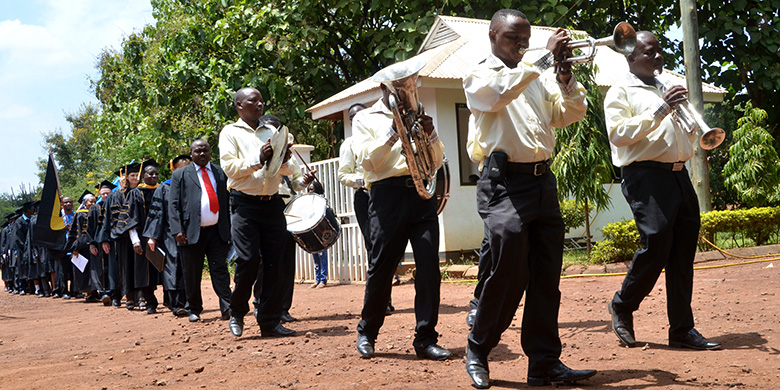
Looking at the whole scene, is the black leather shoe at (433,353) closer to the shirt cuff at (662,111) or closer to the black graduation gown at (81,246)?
the shirt cuff at (662,111)

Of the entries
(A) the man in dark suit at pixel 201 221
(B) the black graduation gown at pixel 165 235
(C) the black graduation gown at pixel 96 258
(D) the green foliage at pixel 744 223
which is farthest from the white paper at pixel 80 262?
(D) the green foliage at pixel 744 223

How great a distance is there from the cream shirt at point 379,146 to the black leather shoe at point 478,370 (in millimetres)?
1479

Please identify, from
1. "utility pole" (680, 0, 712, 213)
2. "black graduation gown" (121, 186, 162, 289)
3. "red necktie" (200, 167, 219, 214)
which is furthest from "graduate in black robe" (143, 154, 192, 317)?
"utility pole" (680, 0, 712, 213)

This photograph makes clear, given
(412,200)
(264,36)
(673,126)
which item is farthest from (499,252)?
(264,36)

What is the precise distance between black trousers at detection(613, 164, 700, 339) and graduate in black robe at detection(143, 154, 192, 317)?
6.55 metres

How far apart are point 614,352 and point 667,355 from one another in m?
0.36

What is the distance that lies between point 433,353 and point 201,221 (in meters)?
4.23

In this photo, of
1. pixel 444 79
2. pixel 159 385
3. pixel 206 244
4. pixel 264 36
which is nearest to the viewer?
pixel 159 385

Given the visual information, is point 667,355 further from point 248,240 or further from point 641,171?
point 248,240

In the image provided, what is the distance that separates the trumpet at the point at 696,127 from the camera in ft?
17.6

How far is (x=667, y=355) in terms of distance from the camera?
5367mm

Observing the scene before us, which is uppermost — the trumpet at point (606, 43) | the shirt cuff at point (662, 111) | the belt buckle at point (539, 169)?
the trumpet at point (606, 43)

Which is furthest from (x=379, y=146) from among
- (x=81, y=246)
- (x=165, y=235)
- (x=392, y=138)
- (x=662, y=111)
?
(x=81, y=246)

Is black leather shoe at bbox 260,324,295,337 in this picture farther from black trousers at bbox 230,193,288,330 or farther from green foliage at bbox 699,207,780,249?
green foliage at bbox 699,207,780,249
